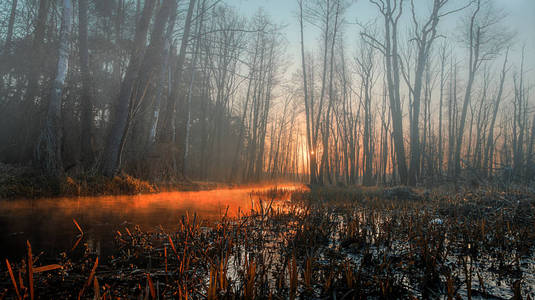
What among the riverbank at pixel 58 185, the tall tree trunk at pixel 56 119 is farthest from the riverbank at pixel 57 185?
the tall tree trunk at pixel 56 119

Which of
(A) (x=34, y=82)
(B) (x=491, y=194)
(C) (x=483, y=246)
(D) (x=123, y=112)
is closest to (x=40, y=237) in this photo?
(C) (x=483, y=246)

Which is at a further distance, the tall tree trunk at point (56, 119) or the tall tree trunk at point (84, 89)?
the tall tree trunk at point (84, 89)

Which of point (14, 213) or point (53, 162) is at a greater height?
point (53, 162)

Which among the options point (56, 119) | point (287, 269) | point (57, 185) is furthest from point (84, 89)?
point (287, 269)

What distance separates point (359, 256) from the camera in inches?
94.0

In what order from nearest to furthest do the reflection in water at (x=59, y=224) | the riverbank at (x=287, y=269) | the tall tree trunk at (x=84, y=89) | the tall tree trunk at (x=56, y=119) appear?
the riverbank at (x=287, y=269)
the reflection in water at (x=59, y=224)
the tall tree trunk at (x=56, y=119)
the tall tree trunk at (x=84, y=89)

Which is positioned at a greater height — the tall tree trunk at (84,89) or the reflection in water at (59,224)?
the tall tree trunk at (84,89)

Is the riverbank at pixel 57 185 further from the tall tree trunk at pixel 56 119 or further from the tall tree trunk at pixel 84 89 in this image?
the tall tree trunk at pixel 84 89

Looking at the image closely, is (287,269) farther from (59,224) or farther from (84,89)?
(84,89)

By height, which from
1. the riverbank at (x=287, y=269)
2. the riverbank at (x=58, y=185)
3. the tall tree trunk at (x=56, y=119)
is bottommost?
the riverbank at (x=287, y=269)

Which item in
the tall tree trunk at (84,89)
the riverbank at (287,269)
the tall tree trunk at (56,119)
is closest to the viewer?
the riverbank at (287,269)

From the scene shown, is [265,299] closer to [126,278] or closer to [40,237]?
[126,278]

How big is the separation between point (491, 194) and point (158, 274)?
7.33 metres

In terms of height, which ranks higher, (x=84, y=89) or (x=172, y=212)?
(x=84, y=89)
